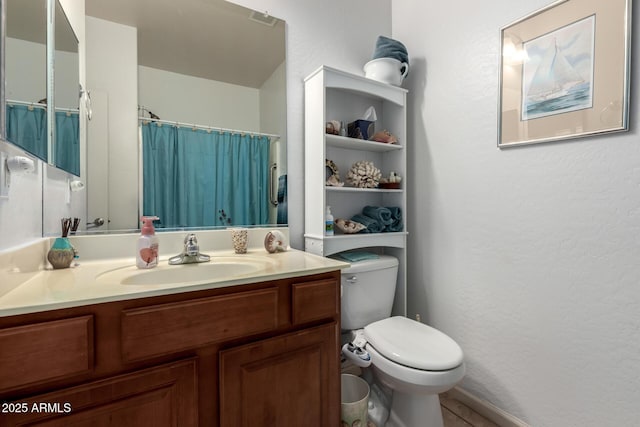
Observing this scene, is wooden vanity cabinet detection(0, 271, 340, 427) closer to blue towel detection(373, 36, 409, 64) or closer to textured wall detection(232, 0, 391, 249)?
textured wall detection(232, 0, 391, 249)

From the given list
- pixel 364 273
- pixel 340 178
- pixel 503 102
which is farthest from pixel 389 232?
pixel 503 102

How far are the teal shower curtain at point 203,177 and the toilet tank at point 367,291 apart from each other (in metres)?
0.57

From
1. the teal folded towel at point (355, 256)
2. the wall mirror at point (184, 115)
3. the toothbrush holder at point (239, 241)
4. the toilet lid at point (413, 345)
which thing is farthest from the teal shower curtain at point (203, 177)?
the toilet lid at point (413, 345)

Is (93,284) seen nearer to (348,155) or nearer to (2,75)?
(2,75)

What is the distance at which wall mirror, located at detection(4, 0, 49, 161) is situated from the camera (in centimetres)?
72

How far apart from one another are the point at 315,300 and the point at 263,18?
4.79 ft

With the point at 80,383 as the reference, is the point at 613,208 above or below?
above

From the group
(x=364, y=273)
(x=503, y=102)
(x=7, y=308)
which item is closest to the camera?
(x=7, y=308)

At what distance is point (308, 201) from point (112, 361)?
3.63 ft

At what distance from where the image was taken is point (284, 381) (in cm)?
98

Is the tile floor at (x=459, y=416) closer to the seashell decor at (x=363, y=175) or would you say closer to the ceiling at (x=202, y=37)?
the seashell decor at (x=363, y=175)

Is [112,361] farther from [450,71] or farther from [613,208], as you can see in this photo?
[450,71]

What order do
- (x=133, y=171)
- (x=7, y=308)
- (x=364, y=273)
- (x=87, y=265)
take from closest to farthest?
(x=7, y=308) < (x=87, y=265) < (x=133, y=171) < (x=364, y=273)

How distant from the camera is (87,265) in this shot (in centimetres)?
109
